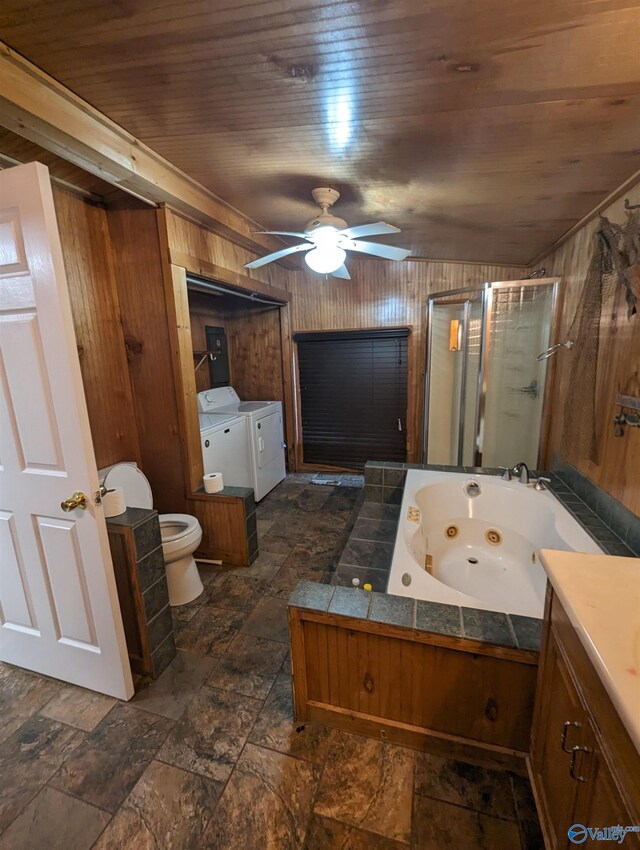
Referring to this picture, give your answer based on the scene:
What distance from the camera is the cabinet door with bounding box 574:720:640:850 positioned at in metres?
0.64

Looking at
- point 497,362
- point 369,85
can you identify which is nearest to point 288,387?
point 497,362

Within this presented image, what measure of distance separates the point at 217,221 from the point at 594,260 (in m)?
2.24

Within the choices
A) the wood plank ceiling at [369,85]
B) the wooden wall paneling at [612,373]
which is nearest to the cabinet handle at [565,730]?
the wooden wall paneling at [612,373]

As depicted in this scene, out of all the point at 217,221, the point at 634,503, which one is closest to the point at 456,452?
the point at 634,503

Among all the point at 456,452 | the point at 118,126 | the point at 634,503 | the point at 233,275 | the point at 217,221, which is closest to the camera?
the point at 118,126

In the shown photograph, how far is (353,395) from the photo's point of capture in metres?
4.15

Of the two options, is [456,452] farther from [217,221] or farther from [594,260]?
[217,221]

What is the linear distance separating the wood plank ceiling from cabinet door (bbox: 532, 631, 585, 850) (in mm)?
1614

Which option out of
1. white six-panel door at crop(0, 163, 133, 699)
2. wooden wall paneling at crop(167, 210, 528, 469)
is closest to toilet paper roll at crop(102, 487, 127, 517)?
white six-panel door at crop(0, 163, 133, 699)

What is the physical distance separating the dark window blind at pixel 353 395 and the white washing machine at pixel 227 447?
45.4 inches

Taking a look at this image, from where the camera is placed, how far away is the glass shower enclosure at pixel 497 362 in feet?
9.83

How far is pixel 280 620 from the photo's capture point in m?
2.07

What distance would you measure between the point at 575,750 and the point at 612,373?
1711mm

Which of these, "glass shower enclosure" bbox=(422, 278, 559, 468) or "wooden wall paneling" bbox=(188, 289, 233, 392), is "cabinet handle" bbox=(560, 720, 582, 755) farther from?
"wooden wall paneling" bbox=(188, 289, 233, 392)
